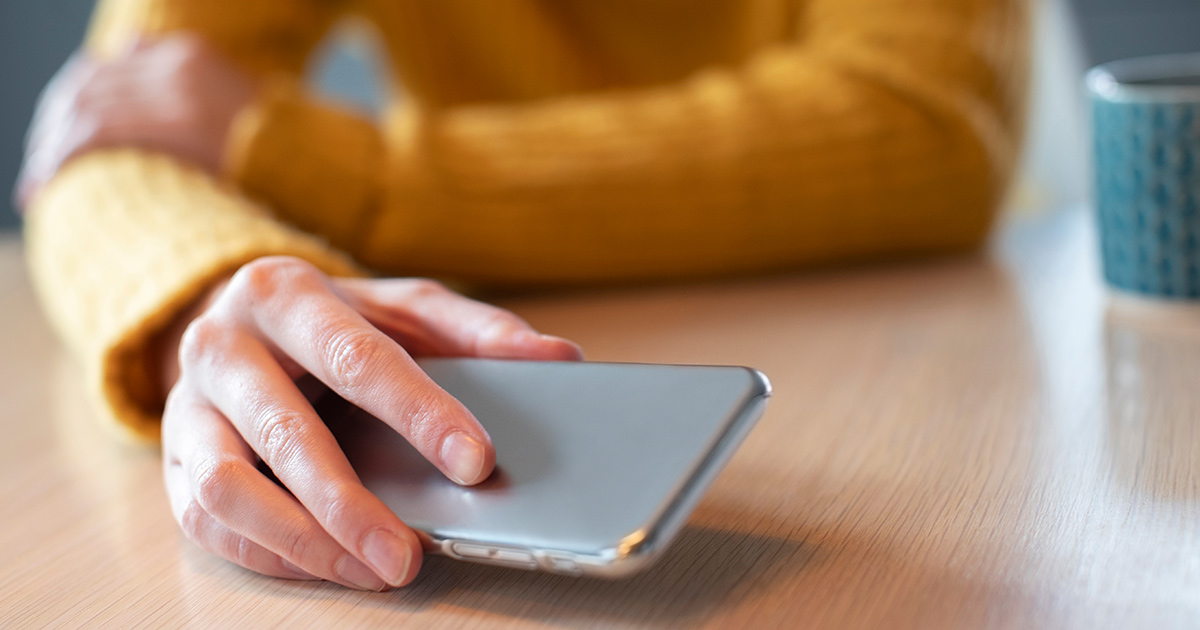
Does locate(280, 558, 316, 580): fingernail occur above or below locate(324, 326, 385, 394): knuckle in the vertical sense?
below

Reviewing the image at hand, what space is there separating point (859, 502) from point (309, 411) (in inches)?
7.1

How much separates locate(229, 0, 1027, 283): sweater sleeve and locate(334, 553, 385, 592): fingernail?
343 millimetres

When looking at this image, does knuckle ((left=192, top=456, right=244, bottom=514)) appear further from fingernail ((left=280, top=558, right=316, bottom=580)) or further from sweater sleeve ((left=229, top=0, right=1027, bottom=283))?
sweater sleeve ((left=229, top=0, right=1027, bottom=283))

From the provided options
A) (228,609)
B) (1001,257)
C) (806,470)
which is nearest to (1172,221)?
(1001,257)

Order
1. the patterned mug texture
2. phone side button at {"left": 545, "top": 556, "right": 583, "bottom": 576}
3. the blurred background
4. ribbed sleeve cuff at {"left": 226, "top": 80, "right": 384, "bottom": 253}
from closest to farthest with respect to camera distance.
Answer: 1. phone side button at {"left": 545, "top": 556, "right": 583, "bottom": 576}
2. the patterned mug texture
3. ribbed sleeve cuff at {"left": 226, "top": 80, "right": 384, "bottom": 253}
4. the blurred background

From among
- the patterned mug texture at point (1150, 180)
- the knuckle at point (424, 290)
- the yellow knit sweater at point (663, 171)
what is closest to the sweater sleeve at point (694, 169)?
the yellow knit sweater at point (663, 171)

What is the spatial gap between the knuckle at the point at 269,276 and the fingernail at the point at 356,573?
11 centimetres

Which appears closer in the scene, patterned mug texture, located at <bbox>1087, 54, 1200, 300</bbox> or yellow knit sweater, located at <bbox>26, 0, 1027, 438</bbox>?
patterned mug texture, located at <bbox>1087, 54, 1200, 300</bbox>

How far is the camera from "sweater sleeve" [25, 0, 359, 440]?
0.43 m

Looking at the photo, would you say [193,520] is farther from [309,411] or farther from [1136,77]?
[1136,77]

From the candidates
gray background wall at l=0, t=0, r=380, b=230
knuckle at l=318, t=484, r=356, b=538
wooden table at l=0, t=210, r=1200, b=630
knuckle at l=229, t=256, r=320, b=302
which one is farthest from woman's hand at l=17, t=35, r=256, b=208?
gray background wall at l=0, t=0, r=380, b=230

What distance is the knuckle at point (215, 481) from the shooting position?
0.30 meters

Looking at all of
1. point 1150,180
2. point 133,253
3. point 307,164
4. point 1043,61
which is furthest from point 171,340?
point 1043,61

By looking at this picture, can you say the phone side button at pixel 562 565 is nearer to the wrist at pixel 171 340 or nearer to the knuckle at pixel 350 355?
the knuckle at pixel 350 355
